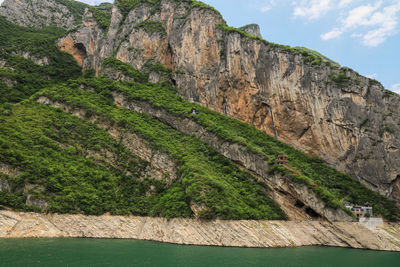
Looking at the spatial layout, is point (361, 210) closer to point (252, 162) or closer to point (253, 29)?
point (252, 162)

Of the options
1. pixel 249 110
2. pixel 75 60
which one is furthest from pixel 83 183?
pixel 75 60

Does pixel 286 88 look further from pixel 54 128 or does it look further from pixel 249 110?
pixel 54 128

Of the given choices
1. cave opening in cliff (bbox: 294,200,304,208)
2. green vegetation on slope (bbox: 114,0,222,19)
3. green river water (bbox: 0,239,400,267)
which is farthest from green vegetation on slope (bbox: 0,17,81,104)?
cave opening in cliff (bbox: 294,200,304,208)

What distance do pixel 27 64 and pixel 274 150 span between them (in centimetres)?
6279

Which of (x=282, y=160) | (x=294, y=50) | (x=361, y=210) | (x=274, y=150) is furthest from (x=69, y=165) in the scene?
(x=294, y=50)

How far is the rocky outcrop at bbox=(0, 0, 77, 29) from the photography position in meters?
98.6

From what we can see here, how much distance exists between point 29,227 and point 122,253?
38.3 ft

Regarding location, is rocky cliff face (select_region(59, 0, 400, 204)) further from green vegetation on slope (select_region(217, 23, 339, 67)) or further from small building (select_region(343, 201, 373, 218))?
small building (select_region(343, 201, 373, 218))

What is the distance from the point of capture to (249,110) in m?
61.0

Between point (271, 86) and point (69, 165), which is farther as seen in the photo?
point (271, 86)

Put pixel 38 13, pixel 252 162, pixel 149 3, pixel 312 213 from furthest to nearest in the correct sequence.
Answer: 1. pixel 38 13
2. pixel 149 3
3. pixel 252 162
4. pixel 312 213

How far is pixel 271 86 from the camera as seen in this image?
5956 centimetres

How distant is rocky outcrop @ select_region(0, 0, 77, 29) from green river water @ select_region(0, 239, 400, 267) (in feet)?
327

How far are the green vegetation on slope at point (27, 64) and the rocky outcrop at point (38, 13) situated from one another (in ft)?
26.8
